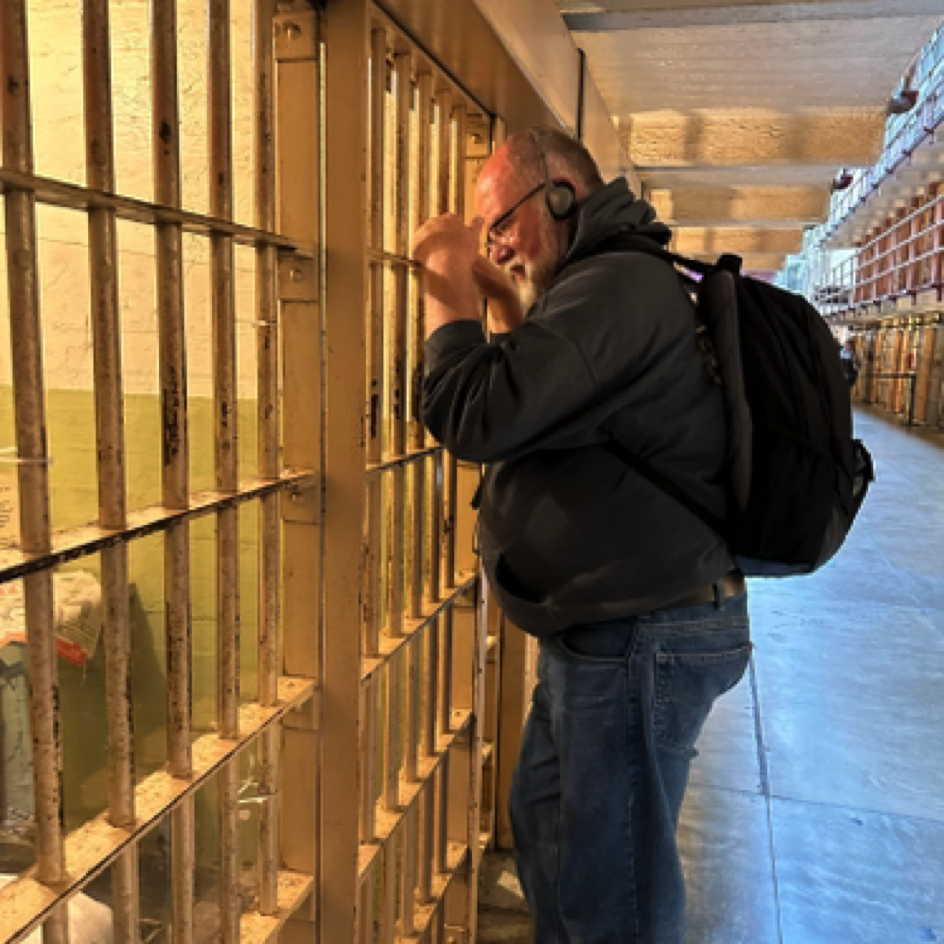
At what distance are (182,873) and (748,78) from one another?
336 centimetres

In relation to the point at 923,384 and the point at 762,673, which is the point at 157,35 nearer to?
the point at 762,673

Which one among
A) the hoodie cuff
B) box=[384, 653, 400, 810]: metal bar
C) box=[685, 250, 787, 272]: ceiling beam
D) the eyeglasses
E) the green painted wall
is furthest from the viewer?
box=[685, 250, 787, 272]: ceiling beam

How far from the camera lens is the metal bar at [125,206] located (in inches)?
37.6

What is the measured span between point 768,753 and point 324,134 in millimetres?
3434

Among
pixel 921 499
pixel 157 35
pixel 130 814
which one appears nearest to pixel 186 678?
pixel 130 814

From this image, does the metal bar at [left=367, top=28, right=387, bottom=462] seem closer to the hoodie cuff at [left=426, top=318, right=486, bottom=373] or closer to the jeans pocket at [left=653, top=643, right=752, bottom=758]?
the hoodie cuff at [left=426, top=318, right=486, bottom=373]

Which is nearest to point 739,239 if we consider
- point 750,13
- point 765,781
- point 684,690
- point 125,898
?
point 765,781

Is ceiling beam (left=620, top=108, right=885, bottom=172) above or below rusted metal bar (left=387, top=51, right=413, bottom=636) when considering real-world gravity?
above

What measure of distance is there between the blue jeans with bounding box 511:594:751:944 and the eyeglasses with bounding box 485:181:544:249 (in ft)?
2.69

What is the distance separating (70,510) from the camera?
2.93m

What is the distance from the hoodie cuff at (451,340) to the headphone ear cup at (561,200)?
0.32 metres

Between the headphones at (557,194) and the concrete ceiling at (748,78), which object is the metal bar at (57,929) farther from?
the concrete ceiling at (748,78)

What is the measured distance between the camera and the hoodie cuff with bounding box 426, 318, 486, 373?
61.3 inches

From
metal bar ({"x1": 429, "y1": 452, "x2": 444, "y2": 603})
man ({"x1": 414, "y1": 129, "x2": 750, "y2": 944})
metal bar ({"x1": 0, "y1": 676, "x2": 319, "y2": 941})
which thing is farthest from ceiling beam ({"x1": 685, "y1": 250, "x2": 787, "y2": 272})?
metal bar ({"x1": 0, "y1": 676, "x2": 319, "y2": 941})
